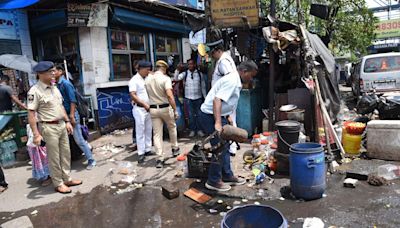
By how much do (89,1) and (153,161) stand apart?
4.71 m

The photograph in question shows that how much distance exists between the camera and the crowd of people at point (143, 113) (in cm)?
426

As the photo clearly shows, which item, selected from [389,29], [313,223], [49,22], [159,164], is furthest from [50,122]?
[389,29]

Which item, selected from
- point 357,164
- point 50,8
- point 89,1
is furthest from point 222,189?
point 50,8

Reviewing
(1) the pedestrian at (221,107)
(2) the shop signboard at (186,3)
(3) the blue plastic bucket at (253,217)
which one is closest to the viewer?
(3) the blue plastic bucket at (253,217)

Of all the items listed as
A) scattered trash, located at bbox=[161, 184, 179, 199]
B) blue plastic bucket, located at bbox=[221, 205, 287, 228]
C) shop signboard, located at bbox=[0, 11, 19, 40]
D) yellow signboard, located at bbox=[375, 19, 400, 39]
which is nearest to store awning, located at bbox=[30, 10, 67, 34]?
shop signboard, located at bbox=[0, 11, 19, 40]

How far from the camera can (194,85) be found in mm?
7531

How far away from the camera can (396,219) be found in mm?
3486

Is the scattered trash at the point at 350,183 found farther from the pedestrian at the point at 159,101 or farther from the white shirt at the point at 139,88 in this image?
the white shirt at the point at 139,88

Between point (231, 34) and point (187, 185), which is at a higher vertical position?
point (231, 34)

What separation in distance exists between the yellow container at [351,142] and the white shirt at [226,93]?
109 inches

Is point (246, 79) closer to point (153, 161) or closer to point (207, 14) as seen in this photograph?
point (153, 161)

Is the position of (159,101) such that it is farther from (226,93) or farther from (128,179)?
(226,93)

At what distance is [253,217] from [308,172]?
1620 mm

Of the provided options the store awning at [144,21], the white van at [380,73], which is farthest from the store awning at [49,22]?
the white van at [380,73]
